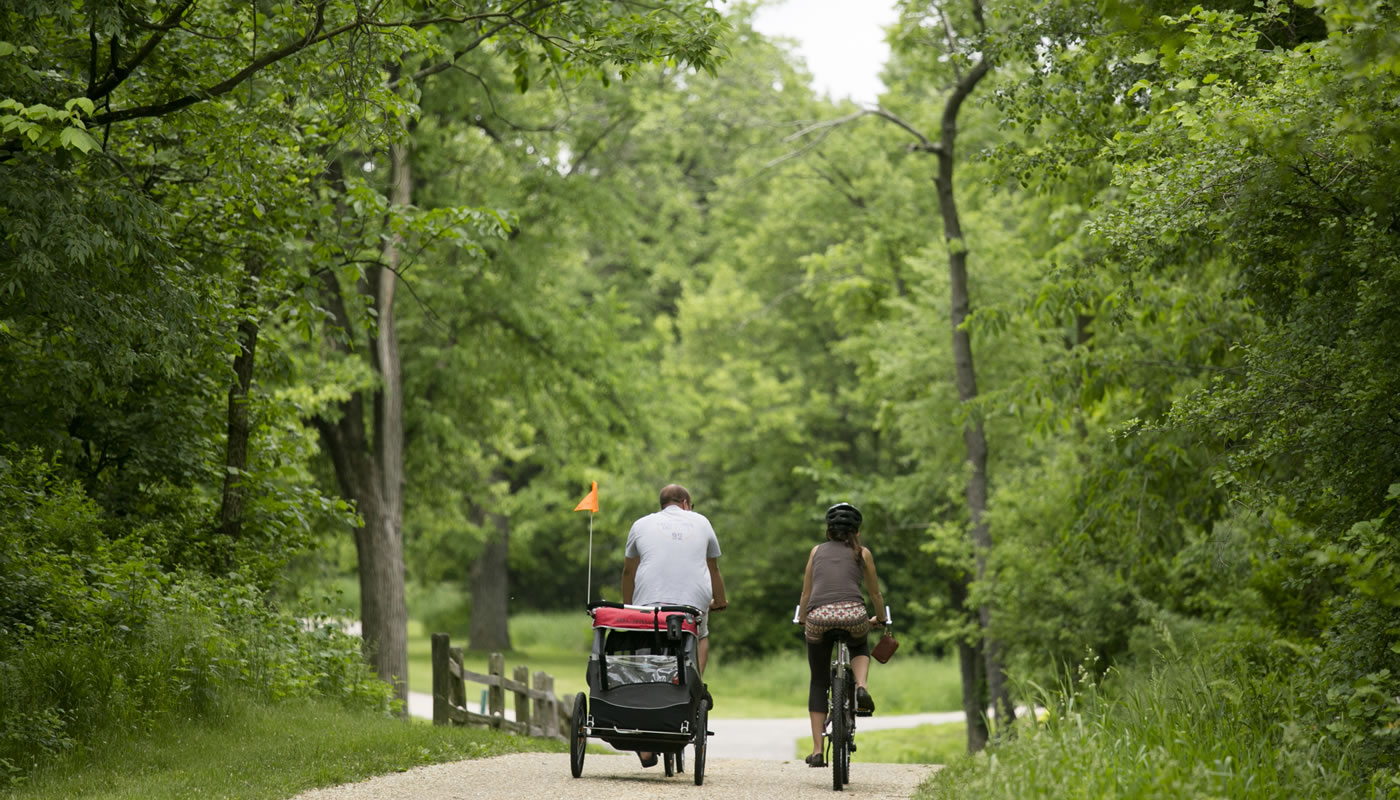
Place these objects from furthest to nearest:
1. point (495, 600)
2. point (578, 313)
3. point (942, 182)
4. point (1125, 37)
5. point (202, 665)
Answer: point (495, 600) < point (578, 313) < point (942, 182) < point (202, 665) < point (1125, 37)

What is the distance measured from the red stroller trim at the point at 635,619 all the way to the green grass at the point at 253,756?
1.99 meters

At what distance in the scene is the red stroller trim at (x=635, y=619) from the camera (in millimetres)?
8914

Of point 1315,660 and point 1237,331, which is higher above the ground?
point 1237,331

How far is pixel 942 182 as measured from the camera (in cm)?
1955

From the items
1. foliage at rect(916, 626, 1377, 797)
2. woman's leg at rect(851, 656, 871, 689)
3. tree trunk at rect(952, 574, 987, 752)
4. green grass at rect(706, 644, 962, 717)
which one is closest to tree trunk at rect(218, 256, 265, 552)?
woman's leg at rect(851, 656, 871, 689)

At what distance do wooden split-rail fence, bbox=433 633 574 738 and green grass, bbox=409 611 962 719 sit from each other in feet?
41.3

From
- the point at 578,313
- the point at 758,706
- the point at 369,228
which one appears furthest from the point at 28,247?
the point at 758,706

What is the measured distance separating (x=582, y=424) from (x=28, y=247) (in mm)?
16794

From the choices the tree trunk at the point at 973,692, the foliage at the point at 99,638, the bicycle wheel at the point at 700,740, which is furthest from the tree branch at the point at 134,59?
the tree trunk at the point at 973,692

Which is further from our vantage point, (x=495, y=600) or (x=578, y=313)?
(x=495, y=600)

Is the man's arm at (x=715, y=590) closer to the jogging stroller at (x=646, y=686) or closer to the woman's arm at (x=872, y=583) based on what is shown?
the jogging stroller at (x=646, y=686)

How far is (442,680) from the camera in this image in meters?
13.7

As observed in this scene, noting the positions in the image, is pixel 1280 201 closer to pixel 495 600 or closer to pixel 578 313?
pixel 578 313

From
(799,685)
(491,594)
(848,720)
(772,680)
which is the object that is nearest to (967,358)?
(848,720)
